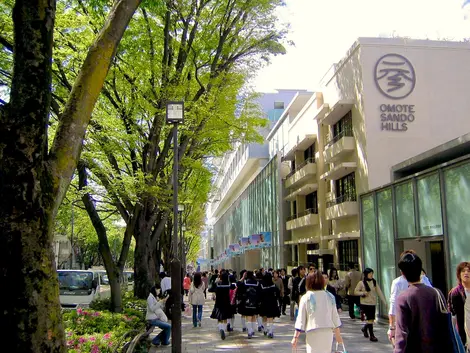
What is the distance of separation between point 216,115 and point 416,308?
10.9 meters

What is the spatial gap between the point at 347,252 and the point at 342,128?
18.4 feet

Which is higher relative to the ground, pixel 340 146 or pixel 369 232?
pixel 340 146

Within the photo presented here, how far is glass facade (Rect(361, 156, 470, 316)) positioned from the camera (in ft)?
33.8

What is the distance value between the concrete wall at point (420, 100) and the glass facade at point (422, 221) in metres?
3.65

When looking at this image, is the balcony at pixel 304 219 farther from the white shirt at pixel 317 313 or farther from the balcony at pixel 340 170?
the white shirt at pixel 317 313

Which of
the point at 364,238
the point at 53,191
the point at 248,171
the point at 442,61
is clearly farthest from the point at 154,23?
the point at 248,171

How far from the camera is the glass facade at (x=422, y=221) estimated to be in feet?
33.8

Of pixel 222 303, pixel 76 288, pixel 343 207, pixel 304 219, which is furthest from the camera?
pixel 304 219

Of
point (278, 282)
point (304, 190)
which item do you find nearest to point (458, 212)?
point (278, 282)

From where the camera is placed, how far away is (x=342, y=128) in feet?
71.6

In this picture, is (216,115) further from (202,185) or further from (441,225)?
(202,185)

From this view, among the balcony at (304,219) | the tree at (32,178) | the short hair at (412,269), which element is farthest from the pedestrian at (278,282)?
the short hair at (412,269)

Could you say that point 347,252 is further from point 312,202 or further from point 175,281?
point 175,281

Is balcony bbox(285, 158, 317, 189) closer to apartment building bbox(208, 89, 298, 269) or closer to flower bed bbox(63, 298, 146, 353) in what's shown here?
apartment building bbox(208, 89, 298, 269)
